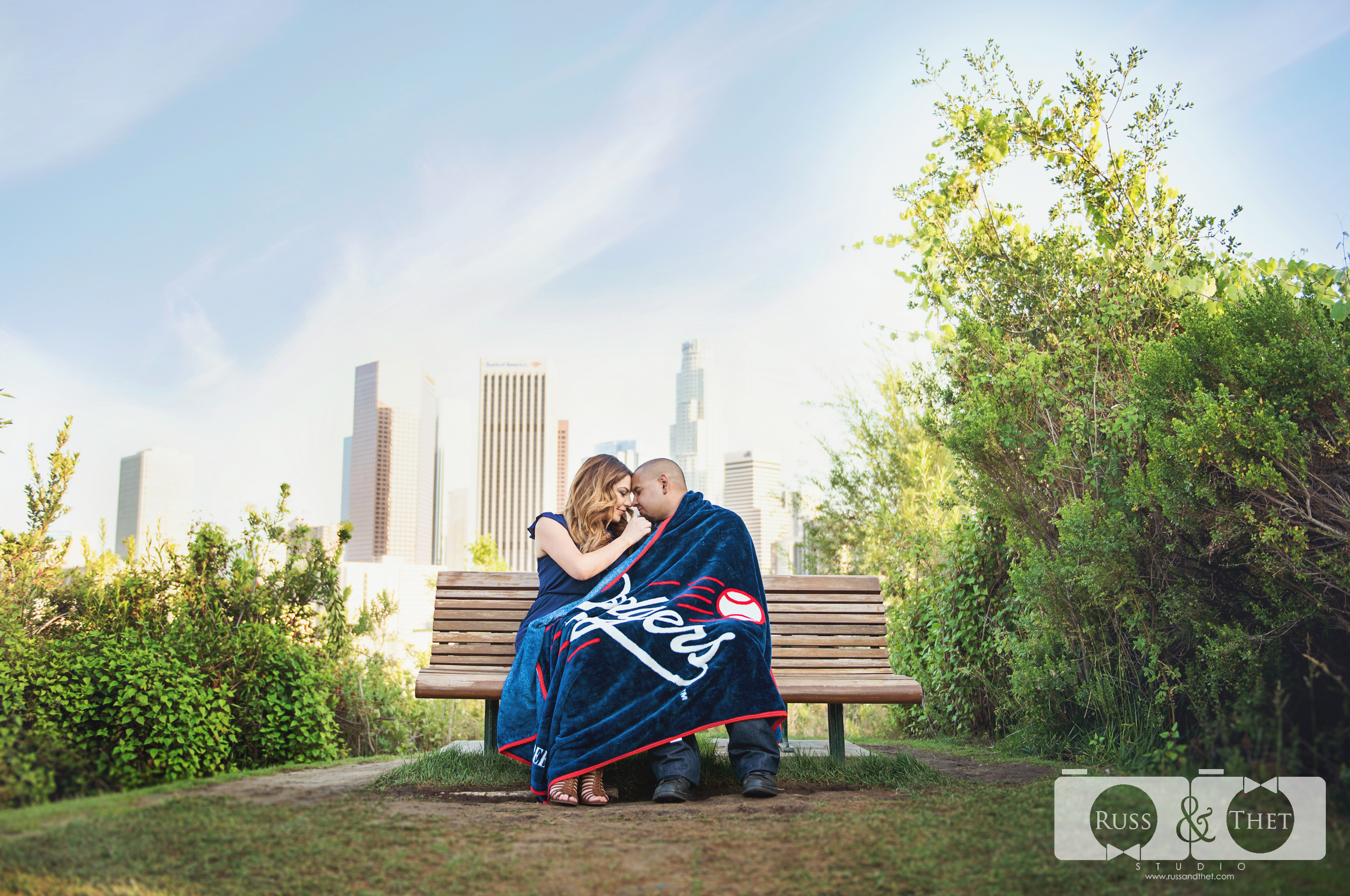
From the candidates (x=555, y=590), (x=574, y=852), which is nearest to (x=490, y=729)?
(x=555, y=590)

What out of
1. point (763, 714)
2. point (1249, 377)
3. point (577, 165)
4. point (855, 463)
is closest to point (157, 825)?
point (763, 714)

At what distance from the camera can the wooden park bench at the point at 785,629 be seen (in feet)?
10.9

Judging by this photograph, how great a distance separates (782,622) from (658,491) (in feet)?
2.64

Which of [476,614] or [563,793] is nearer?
[563,793]

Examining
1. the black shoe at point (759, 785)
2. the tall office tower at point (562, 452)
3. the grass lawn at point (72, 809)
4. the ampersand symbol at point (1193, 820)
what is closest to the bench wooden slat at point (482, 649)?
the black shoe at point (759, 785)

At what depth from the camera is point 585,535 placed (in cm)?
322

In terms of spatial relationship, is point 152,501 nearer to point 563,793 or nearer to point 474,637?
point 474,637

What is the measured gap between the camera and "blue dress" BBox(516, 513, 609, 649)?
3.15m

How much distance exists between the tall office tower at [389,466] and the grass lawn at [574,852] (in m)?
109

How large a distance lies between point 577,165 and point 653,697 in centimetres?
1308

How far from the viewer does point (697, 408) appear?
145 meters

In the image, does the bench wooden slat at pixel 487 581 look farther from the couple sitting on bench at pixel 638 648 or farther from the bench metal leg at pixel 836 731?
the bench metal leg at pixel 836 731

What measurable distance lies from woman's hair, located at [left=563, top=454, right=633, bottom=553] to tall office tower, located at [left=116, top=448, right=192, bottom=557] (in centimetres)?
190

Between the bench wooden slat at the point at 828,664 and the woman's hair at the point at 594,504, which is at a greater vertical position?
the woman's hair at the point at 594,504
